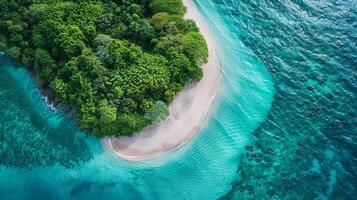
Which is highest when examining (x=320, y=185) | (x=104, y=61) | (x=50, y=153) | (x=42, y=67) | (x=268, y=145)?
(x=42, y=67)

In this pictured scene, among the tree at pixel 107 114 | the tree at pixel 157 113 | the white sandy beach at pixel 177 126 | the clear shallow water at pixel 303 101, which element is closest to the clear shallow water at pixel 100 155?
the white sandy beach at pixel 177 126

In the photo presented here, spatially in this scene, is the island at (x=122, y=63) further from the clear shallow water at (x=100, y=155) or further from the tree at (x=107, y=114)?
the clear shallow water at (x=100, y=155)

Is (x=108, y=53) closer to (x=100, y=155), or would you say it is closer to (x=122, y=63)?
(x=122, y=63)

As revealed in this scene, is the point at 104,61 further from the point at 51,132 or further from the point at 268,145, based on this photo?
the point at 268,145

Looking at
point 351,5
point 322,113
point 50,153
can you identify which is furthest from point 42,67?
point 351,5

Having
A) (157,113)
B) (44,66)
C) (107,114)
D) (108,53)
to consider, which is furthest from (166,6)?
(107,114)

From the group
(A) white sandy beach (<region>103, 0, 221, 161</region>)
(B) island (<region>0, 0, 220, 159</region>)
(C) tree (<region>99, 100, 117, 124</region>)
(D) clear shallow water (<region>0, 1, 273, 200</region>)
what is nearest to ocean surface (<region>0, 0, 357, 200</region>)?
(D) clear shallow water (<region>0, 1, 273, 200</region>)
